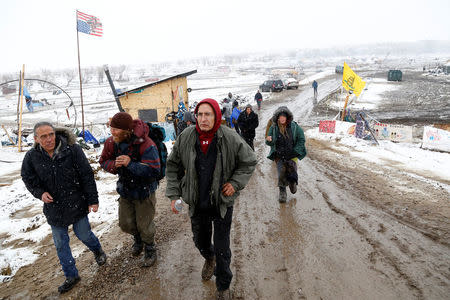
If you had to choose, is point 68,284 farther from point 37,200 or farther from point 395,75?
point 395,75

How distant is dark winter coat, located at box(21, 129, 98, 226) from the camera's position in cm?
296

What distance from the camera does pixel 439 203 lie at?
504 centimetres

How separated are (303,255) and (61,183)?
321cm

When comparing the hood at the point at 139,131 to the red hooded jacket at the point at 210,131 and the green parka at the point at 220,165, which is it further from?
the red hooded jacket at the point at 210,131

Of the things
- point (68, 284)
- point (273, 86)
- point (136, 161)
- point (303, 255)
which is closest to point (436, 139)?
point (303, 255)

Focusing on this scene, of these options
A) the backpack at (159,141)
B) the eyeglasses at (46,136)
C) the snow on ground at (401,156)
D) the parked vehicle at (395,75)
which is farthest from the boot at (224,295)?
the parked vehicle at (395,75)

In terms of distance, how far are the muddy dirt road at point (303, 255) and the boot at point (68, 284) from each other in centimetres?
9

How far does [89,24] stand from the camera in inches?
468

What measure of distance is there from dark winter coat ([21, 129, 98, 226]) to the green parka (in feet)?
4.07

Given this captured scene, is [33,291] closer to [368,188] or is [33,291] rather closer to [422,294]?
[422,294]

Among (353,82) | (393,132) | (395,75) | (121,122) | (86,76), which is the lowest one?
(393,132)

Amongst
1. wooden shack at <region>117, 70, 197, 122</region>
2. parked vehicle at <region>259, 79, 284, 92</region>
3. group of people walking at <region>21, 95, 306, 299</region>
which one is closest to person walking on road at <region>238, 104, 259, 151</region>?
group of people walking at <region>21, 95, 306, 299</region>

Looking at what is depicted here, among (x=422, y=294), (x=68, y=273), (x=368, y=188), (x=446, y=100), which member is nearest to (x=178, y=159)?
(x=68, y=273)

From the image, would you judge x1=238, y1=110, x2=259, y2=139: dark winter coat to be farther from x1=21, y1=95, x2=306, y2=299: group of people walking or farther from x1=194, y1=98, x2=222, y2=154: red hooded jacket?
x1=194, y1=98, x2=222, y2=154: red hooded jacket
